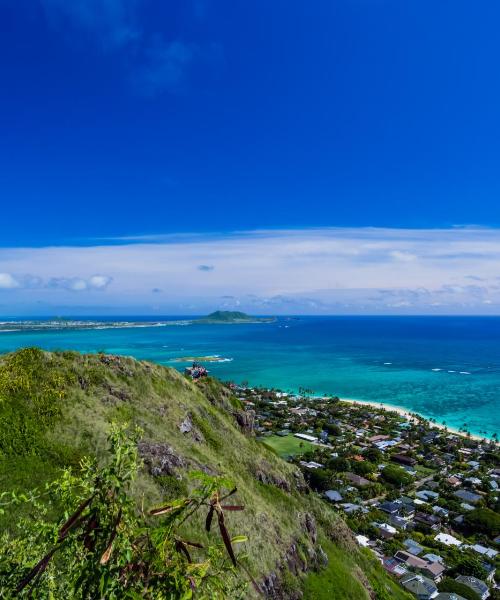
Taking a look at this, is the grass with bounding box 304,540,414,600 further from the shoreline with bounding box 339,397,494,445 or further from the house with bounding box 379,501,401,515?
the shoreline with bounding box 339,397,494,445

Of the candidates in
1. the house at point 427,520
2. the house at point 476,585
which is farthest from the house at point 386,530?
the house at point 476,585

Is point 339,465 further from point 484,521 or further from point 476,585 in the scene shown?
point 476,585

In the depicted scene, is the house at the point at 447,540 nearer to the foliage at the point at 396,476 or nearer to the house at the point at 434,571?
the house at the point at 434,571

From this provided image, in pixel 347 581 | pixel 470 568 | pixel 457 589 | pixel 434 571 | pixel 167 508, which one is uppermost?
pixel 167 508

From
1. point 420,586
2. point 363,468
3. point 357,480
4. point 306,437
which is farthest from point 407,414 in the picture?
point 420,586

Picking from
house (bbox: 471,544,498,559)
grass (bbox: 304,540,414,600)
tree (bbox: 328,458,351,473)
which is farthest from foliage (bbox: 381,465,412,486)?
grass (bbox: 304,540,414,600)

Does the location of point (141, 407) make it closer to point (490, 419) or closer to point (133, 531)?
point (133, 531)

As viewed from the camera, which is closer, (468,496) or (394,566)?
(394,566)
